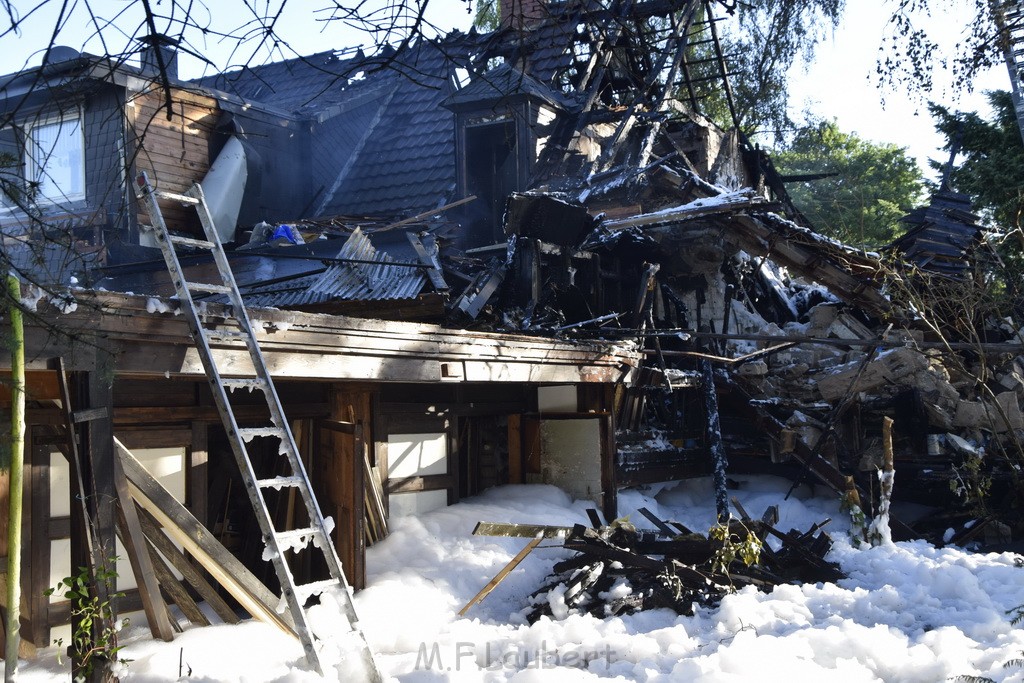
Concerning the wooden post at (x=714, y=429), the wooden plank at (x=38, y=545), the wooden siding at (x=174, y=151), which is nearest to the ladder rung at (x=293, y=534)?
the wooden plank at (x=38, y=545)

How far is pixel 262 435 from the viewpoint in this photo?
16.9ft

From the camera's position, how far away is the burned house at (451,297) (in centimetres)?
612

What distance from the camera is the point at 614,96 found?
18469mm

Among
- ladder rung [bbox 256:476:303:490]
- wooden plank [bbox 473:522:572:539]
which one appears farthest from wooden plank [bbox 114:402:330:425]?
ladder rung [bbox 256:476:303:490]

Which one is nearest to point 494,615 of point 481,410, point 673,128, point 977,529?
point 481,410

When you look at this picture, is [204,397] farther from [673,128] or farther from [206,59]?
[673,128]

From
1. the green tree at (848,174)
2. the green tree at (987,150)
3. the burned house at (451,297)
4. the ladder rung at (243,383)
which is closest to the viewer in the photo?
the ladder rung at (243,383)

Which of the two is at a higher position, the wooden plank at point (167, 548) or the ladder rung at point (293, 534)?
the ladder rung at point (293, 534)

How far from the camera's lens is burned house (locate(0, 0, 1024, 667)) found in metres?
6.12

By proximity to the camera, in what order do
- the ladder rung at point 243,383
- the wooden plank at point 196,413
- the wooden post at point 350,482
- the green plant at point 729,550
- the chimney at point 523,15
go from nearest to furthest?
1. the chimney at point 523,15
2. the ladder rung at point 243,383
3. the wooden plank at point 196,413
4. the wooden post at point 350,482
5. the green plant at point 729,550

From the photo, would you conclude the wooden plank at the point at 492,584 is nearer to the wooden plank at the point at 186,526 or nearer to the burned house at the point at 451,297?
the burned house at the point at 451,297

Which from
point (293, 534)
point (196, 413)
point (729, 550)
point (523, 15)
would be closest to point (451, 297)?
point (196, 413)

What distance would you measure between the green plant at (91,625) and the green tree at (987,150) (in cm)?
1467

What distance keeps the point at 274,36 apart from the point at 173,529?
11.3 feet
